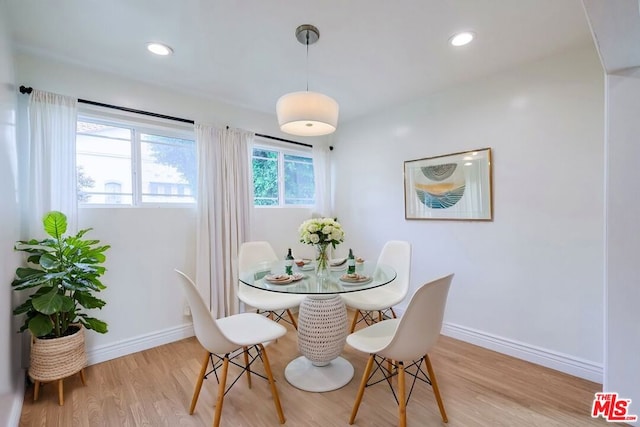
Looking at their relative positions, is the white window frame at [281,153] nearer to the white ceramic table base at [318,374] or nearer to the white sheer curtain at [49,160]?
the white sheer curtain at [49,160]

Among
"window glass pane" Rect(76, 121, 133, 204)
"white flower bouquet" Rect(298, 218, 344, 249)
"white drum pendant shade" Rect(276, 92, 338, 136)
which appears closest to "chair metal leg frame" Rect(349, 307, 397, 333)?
"white flower bouquet" Rect(298, 218, 344, 249)

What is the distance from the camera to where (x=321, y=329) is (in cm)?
227

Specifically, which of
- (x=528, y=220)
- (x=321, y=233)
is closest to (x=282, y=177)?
(x=321, y=233)

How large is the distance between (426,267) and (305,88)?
2293 millimetres

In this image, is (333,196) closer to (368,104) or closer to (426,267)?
(368,104)

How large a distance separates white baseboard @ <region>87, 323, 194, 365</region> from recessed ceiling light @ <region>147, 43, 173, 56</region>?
2.47m

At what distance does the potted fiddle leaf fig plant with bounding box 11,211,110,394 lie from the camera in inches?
74.5

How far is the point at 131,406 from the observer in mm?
1960

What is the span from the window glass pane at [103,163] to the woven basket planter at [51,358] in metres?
1.14

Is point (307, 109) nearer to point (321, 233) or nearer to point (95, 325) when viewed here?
point (321, 233)

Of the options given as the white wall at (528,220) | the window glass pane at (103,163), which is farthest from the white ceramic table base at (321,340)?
the window glass pane at (103,163)

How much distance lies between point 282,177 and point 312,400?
263cm

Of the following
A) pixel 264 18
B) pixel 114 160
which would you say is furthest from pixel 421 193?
pixel 114 160

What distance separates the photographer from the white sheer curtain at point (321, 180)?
412 cm
